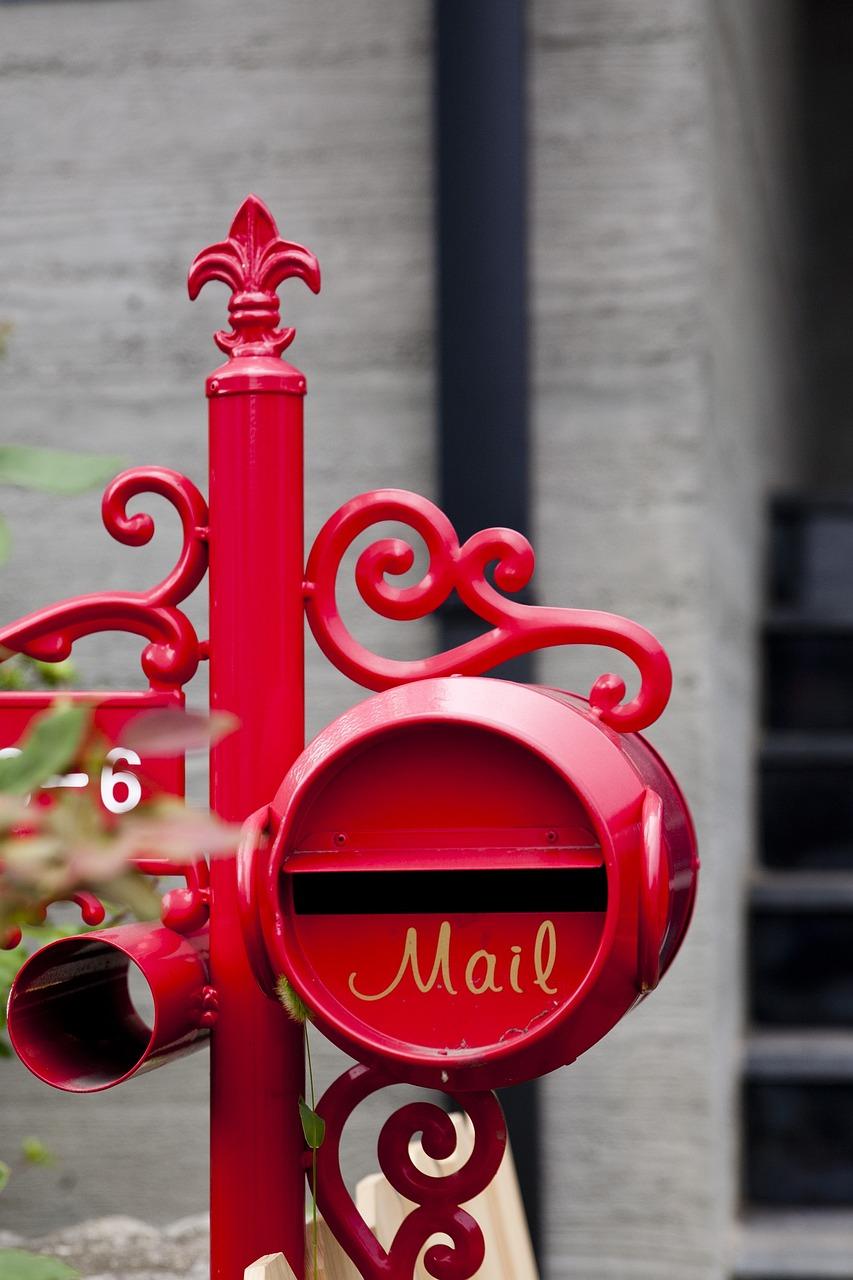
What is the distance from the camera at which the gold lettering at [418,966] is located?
94cm

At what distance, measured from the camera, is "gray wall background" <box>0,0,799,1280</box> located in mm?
2109

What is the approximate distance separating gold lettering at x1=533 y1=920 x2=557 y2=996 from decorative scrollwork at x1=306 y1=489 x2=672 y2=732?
0.16 meters

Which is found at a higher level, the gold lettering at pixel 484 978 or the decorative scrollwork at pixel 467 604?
the decorative scrollwork at pixel 467 604

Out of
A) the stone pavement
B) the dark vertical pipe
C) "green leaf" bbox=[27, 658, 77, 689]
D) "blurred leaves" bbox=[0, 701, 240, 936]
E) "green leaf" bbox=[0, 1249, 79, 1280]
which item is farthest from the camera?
the dark vertical pipe

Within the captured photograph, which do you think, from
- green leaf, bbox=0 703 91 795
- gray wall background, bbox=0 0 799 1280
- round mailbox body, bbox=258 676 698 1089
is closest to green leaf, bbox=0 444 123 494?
green leaf, bbox=0 703 91 795

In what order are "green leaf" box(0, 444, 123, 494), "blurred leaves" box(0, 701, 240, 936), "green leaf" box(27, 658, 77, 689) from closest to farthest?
"blurred leaves" box(0, 701, 240, 936) < "green leaf" box(0, 444, 123, 494) < "green leaf" box(27, 658, 77, 689)

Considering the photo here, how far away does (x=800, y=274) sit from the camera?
4523 mm

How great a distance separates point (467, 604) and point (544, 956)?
0.26 m

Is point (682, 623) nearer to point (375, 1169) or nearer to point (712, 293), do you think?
point (712, 293)

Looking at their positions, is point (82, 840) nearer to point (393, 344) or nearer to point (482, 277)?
point (482, 277)

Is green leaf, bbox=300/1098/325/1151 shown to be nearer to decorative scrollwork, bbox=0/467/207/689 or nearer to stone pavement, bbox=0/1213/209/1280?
decorative scrollwork, bbox=0/467/207/689

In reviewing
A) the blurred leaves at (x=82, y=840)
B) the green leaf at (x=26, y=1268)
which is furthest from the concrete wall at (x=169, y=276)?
the blurred leaves at (x=82, y=840)

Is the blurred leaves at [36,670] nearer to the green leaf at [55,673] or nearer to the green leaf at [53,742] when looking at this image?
the green leaf at [55,673]

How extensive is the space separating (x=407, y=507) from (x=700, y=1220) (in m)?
1.43
